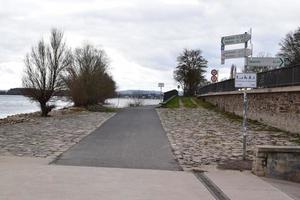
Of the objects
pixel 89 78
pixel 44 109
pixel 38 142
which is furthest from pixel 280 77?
pixel 89 78

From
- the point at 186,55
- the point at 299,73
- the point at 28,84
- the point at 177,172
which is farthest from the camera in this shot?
the point at 186,55

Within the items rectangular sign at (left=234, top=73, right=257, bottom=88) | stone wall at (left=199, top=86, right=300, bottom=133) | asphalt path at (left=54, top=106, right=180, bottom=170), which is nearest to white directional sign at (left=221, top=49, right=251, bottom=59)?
rectangular sign at (left=234, top=73, right=257, bottom=88)

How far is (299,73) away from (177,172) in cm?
1164

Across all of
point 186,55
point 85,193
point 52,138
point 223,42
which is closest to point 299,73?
point 223,42

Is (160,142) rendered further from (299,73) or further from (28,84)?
(28,84)

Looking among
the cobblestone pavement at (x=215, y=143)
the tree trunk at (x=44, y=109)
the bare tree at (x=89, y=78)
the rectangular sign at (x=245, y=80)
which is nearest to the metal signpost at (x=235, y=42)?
the rectangular sign at (x=245, y=80)

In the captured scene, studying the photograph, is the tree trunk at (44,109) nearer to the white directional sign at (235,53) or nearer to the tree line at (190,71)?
the white directional sign at (235,53)

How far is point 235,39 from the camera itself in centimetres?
1614

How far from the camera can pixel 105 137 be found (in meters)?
20.5

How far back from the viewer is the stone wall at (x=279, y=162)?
1195 centimetres

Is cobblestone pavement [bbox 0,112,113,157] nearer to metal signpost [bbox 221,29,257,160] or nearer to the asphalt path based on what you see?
the asphalt path

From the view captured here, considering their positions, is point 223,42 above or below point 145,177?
above

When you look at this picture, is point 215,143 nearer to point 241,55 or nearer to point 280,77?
point 241,55

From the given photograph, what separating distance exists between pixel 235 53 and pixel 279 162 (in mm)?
4761
